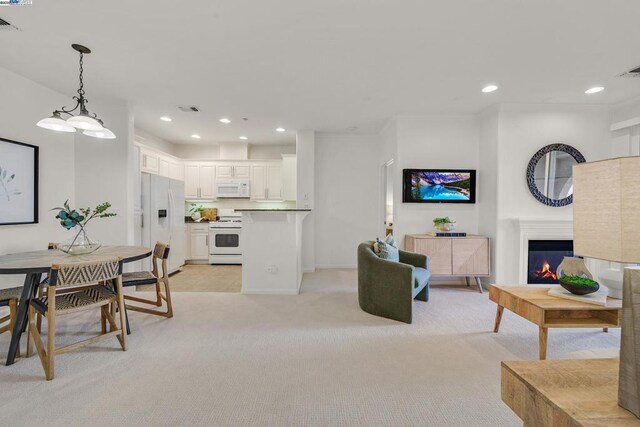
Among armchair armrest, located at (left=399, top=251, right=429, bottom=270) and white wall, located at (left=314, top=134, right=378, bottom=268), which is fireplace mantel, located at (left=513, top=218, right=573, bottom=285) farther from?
white wall, located at (left=314, top=134, right=378, bottom=268)

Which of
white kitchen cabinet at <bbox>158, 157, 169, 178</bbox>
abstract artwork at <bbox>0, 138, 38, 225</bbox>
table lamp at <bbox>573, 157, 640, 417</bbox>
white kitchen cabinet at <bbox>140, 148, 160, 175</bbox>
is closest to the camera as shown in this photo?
table lamp at <bbox>573, 157, 640, 417</bbox>

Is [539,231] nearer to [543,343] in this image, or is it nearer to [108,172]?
[543,343]

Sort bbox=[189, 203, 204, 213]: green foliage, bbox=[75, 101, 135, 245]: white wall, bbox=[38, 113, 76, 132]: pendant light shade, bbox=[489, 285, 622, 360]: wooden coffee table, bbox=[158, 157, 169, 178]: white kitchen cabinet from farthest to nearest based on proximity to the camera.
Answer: bbox=[189, 203, 204, 213]: green foliage
bbox=[158, 157, 169, 178]: white kitchen cabinet
bbox=[75, 101, 135, 245]: white wall
bbox=[38, 113, 76, 132]: pendant light shade
bbox=[489, 285, 622, 360]: wooden coffee table

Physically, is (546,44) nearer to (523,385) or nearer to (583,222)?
(583,222)

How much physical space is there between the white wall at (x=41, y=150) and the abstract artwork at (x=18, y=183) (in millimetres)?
87

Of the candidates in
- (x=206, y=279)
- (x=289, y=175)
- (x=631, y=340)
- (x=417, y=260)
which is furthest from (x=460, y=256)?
(x=206, y=279)

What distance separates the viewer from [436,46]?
8.65 feet

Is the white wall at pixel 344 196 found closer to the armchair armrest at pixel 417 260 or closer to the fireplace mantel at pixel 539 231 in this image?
the armchair armrest at pixel 417 260

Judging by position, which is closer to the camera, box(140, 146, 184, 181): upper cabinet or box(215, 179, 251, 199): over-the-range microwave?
box(140, 146, 184, 181): upper cabinet

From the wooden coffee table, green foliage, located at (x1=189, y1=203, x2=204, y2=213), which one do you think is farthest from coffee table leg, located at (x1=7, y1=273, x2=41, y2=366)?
green foliage, located at (x1=189, y1=203, x2=204, y2=213)

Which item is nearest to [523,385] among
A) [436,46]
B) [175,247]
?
[436,46]

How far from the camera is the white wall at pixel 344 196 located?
586 cm

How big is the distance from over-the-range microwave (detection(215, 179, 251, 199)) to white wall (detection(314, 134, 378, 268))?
1.64 metres

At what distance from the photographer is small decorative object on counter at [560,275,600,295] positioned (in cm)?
233
